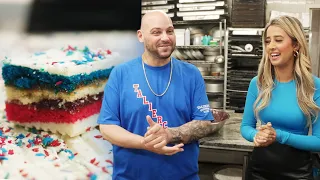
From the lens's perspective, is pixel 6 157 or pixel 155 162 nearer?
pixel 155 162

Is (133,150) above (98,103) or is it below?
below

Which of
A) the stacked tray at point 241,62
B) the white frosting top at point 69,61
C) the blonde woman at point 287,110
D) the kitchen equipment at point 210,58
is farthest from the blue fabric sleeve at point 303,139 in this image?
the kitchen equipment at point 210,58

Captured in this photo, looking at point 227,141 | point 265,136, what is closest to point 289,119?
point 265,136

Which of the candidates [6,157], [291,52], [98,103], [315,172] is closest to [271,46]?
[291,52]

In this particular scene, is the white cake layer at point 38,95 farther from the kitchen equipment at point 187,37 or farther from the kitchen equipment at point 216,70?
the kitchen equipment at point 216,70

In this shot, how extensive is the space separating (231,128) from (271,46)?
44.5 inches

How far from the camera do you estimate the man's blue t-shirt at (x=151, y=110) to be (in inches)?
59.2

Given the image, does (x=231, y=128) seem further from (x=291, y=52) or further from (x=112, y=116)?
(x=112, y=116)

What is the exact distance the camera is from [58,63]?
1.65 meters

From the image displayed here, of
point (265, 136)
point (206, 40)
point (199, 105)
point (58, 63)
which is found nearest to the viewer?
point (265, 136)

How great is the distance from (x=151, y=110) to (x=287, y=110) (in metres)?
0.61

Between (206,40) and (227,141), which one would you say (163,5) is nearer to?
(206,40)

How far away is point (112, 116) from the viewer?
1485 mm

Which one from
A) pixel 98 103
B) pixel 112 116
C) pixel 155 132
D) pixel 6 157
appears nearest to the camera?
pixel 155 132
